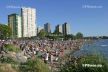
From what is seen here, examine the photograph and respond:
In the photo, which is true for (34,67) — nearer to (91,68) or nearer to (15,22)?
(91,68)

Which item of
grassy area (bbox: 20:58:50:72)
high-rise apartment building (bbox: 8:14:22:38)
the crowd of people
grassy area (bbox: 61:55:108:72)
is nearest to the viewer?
grassy area (bbox: 61:55:108:72)

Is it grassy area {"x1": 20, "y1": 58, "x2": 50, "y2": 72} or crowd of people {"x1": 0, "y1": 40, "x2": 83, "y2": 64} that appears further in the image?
crowd of people {"x1": 0, "y1": 40, "x2": 83, "y2": 64}

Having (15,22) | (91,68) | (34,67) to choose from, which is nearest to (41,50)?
(15,22)

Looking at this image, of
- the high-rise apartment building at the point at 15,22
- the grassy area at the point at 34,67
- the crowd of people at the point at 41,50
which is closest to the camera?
the grassy area at the point at 34,67

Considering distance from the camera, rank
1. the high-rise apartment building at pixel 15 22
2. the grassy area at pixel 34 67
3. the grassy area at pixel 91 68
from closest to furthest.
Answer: the grassy area at pixel 91 68 < the grassy area at pixel 34 67 < the high-rise apartment building at pixel 15 22

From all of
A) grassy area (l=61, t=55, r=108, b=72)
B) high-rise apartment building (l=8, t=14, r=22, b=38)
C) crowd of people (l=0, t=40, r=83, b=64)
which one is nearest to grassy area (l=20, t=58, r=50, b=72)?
grassy area (l=61, t=55, r=108, b=72)

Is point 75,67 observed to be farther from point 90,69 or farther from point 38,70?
point 38,70

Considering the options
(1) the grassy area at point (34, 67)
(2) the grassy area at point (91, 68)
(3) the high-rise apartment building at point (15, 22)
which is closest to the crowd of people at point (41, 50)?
(3) the high-rise apartment building at point (15, 22)

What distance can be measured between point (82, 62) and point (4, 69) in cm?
252

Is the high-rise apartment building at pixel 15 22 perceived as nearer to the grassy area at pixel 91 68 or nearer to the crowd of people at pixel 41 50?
the crowd of people at pixel 41 50

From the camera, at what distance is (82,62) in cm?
959

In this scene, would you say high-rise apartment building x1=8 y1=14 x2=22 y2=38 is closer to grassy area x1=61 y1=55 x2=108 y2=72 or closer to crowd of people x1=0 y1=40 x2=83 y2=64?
crowd of people x1=0 y1=40 x2=83 y2=64

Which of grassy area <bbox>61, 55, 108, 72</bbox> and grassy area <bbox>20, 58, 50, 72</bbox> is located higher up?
grassy area <bbox>61, 55, 108, 72</bbox>

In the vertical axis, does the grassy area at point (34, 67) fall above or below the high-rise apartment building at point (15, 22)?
below
